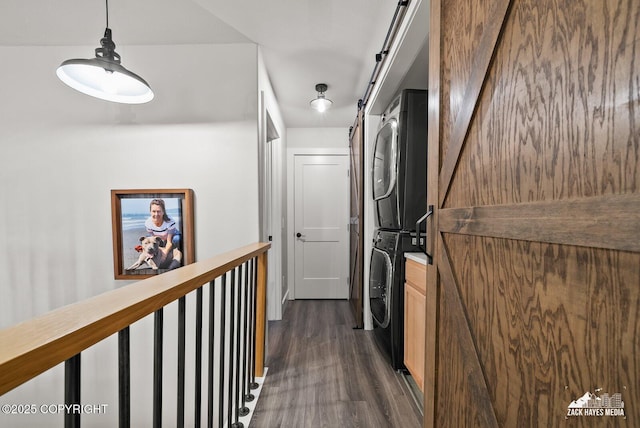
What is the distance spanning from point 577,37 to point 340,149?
10.4 ft

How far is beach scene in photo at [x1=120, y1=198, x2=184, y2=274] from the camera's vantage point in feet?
6.39

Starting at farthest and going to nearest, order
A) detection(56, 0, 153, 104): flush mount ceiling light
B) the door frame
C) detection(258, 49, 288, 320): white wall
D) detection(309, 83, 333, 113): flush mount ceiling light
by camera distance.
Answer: the door frame, detection(258, 49, 288, 320): white wall, detection(309, 83, 333, 113): flush mount ceiling light, detection(56, 0, 153, 104): flush mount ceiling light

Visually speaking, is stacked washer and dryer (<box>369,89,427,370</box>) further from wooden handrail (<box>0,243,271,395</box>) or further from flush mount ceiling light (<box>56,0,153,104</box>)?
flush mount ceiling light (<box>56,0,153,104</box>)

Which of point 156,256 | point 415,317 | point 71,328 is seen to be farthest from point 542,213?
point 156,256

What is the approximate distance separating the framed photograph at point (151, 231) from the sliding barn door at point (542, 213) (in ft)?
5.80

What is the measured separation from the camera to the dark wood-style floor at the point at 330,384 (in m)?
1.47

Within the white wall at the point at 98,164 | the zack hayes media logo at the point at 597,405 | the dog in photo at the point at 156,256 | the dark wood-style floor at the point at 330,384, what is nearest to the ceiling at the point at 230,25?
the white wall at the point at 98,164

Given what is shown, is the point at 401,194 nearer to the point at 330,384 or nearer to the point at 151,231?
the point at 330,384

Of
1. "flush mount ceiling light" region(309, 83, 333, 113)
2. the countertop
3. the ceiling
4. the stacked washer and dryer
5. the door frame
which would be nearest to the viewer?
the countertop

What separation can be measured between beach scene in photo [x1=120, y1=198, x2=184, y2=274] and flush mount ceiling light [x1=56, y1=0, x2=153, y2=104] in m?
0.75

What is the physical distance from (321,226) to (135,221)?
2199 millimetres

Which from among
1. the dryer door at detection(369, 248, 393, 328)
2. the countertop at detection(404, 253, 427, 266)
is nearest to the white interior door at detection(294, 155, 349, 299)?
the dryer door at detection(369, 248, 393, 328)

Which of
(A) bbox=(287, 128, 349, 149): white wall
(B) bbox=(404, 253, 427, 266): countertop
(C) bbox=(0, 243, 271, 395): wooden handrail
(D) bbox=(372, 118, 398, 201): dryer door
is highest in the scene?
(A) bbox=(287, 128, 349, 149): white wall

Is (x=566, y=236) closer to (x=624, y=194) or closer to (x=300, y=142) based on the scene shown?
(x=624, y=194)
